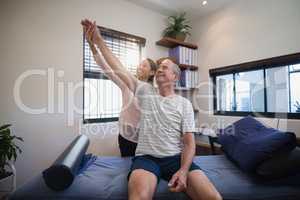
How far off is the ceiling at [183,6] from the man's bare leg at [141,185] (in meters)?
2.38

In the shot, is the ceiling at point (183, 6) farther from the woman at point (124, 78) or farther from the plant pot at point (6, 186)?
Result: the plant pot at point (6, 186)

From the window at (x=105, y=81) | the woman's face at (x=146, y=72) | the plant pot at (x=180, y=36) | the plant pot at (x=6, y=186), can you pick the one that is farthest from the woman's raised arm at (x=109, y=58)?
the plant pot at (x=180, y=36)

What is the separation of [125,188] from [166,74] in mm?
795

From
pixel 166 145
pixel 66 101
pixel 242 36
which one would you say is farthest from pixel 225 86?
pixel 66 101

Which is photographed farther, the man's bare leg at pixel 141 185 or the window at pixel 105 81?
the window at pixel 105 81

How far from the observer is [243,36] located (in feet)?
8.07

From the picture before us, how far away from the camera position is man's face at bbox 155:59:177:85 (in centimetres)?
133

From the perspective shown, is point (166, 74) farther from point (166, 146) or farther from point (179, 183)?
point (179, 183)

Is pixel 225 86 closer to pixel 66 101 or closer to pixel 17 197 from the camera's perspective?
Answer: pixel 66 101

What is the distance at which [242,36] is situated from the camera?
2.47m

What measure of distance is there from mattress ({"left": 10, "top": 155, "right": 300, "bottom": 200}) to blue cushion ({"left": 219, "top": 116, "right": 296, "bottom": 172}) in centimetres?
11

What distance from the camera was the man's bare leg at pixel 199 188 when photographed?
0.92 m

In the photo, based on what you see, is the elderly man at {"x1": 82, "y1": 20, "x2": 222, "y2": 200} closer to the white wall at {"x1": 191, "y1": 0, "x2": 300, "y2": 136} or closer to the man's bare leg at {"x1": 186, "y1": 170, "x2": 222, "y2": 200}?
the man's bare leg at {"x1": 186, "y1": 170, "x2": 222, "y2": 200}

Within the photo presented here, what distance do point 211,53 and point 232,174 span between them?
2.04 meters
